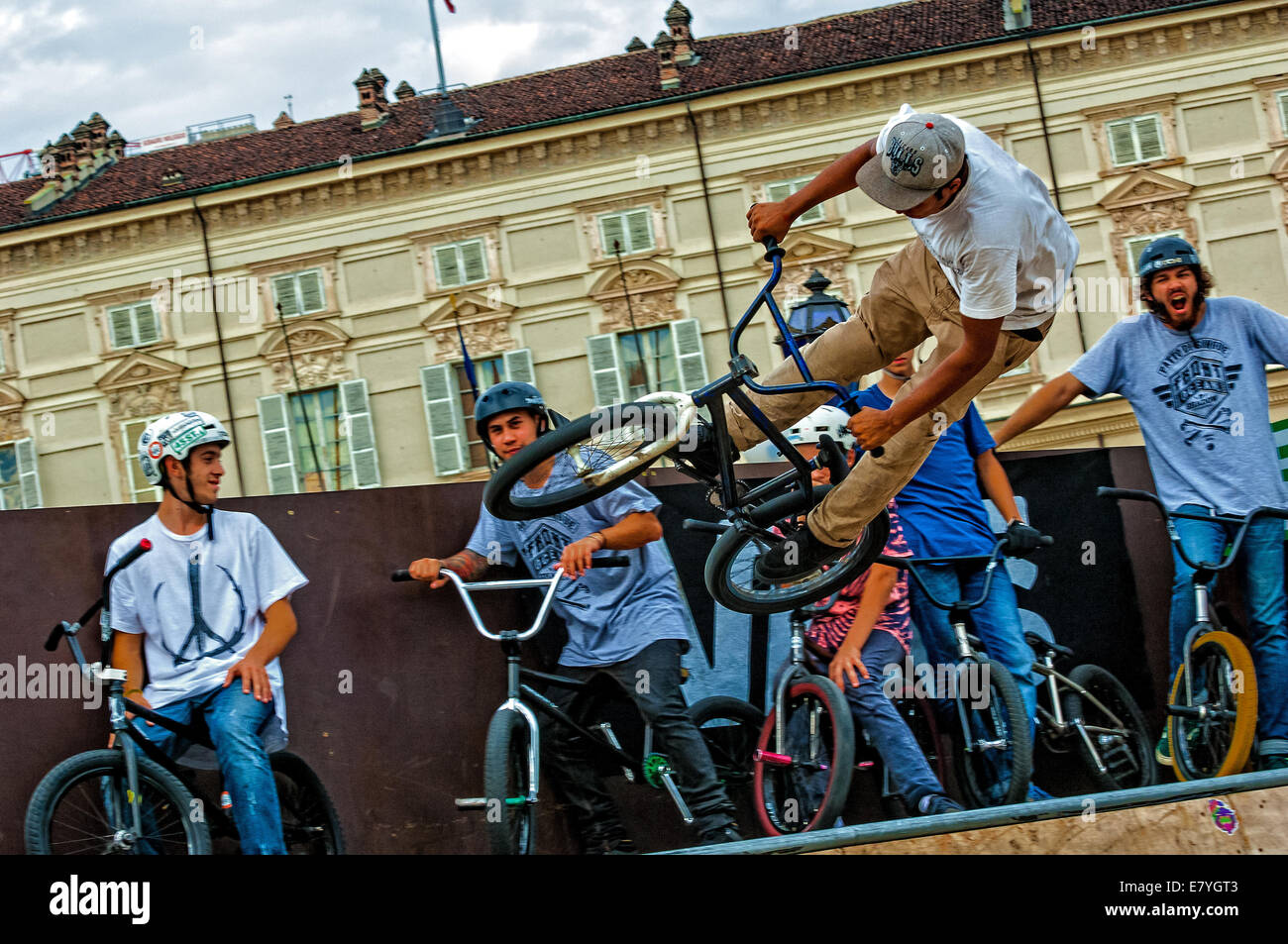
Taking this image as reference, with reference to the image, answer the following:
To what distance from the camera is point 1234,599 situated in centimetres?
676

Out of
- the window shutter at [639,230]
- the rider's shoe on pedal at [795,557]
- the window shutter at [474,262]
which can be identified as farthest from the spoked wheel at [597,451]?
the window shutter at [474,262]

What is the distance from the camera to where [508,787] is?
453cm

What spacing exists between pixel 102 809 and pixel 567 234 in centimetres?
2272

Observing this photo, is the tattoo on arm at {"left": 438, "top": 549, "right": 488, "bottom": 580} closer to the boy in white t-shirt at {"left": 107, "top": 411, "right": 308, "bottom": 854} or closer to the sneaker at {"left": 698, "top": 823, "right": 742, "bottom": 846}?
the boy in white t-shirt at {"left": 107, "top": 411, "right": 308, "bottom": 854}

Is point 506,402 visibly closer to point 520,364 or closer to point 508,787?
point 508,787

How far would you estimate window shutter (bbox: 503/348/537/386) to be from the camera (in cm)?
2619

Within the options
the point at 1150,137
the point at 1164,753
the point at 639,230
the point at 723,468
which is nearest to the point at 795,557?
the point at 723,468

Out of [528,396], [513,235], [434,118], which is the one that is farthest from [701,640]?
[434,118]

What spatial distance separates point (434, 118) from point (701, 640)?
23815 mm

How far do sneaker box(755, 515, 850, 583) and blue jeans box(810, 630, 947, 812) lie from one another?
478 millimetres

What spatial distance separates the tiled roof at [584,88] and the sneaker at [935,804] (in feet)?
73.1

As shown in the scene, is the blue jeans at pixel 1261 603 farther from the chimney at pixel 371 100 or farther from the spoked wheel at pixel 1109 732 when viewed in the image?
the chimney at pixel 371 100

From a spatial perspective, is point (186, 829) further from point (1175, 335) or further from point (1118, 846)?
point (1175, 335)

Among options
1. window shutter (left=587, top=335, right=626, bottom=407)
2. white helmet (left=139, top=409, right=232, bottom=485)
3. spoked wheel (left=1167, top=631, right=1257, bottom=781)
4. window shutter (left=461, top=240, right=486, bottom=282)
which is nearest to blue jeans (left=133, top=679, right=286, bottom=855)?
white helmet (left=139, top=409, right=232, bottom=485)
